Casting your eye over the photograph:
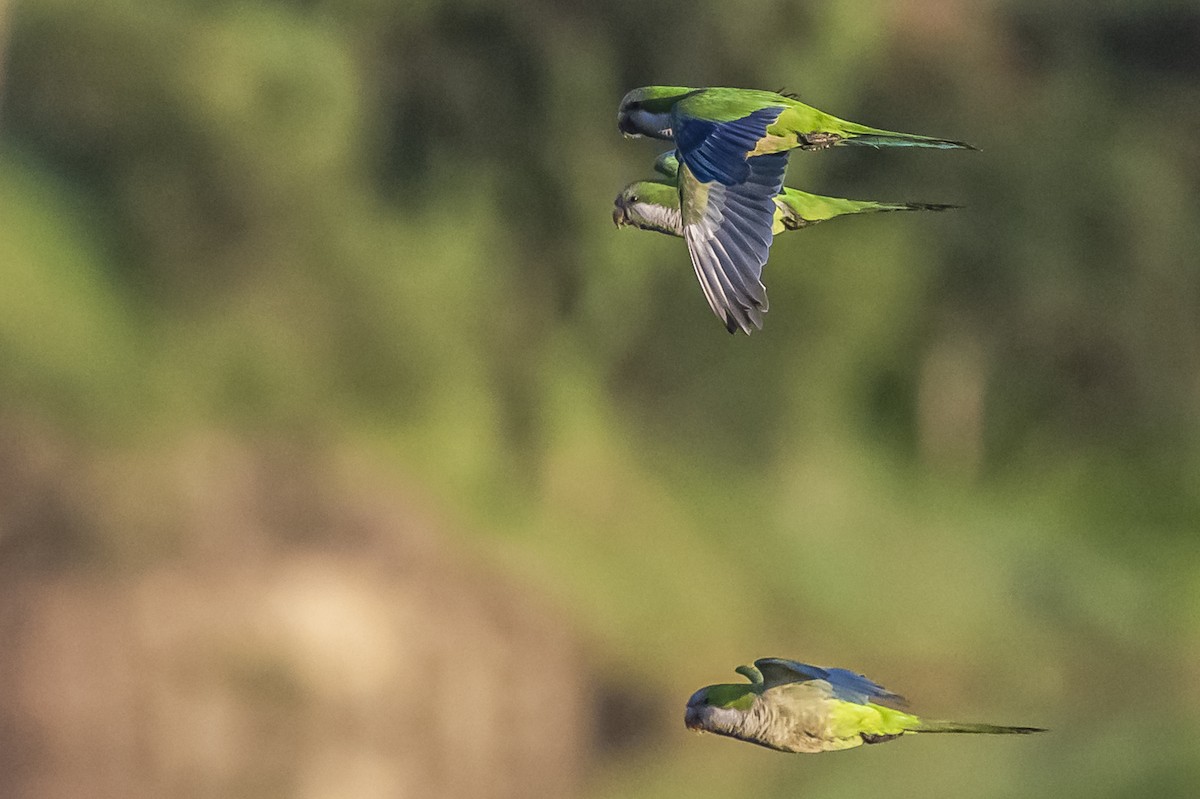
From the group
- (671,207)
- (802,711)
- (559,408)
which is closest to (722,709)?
(802,711)

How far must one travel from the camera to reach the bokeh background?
2348 millimetres

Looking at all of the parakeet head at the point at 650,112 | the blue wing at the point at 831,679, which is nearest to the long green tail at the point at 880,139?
the parakeet head at the point at 650,112

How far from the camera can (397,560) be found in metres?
2.47

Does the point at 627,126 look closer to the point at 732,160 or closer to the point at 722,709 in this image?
the point at 732,160

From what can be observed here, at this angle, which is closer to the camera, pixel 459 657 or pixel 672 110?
pixel 672 110

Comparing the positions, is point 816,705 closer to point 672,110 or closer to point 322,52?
point 672,110

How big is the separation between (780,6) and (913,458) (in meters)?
0.86

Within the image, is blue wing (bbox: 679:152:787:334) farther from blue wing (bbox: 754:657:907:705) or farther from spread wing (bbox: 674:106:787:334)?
blue wing (bbox: 754:657:907:705)

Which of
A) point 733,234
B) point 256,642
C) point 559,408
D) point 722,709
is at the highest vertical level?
point 733,234

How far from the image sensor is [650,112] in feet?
4.67

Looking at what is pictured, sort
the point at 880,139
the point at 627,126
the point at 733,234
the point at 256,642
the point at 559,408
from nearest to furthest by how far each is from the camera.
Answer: the point at 733,234, the point at 880,139, the point at 627,126, the point at 256,642, the point at 559,408

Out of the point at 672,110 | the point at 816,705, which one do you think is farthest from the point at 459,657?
the point at 672,110

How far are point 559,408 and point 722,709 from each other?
1.08m

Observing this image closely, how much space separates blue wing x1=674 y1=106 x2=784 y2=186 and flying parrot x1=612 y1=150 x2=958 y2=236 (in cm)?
7
